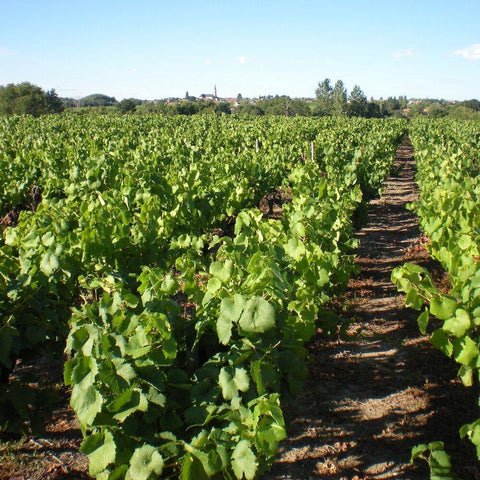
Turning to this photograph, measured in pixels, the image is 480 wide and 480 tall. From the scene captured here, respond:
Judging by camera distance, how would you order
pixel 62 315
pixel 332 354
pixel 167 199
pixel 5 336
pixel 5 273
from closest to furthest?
pixel 5 336 < pixel 5 273 < pixel 62 315 < pixel 332 354 < pixel 167 199

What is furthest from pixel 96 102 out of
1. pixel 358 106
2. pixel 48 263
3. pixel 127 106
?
pixel 48 263

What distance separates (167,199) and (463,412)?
4050 mm

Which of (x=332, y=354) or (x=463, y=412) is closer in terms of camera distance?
(x=463, y=412)

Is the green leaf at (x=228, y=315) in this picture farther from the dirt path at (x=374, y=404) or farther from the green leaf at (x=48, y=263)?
the dirt path at (x=374, y=404)

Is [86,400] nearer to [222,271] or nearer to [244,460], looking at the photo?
[244,460]

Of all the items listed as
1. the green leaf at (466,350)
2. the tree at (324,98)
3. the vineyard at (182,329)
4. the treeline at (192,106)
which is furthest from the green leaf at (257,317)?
the tree at (324,98)

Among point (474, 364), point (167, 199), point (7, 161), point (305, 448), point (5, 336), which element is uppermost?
point (7, 161)

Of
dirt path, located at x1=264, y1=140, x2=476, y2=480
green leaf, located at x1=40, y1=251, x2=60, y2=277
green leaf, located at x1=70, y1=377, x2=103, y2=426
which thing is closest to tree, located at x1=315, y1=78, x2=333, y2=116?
dirt path, located at x1=264, y1=140, x2=476, y2=480

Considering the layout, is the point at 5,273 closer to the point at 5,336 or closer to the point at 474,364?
the point at 5,336

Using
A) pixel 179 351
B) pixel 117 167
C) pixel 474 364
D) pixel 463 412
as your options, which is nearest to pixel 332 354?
pixel 463 412

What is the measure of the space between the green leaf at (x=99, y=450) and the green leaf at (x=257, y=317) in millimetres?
737

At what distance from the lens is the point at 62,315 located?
333 centimetres

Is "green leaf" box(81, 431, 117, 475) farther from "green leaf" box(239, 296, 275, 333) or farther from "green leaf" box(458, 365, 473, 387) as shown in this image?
"green leaf" box(458, 365, 473, 387)

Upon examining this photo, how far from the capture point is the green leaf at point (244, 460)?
169 centimetres
